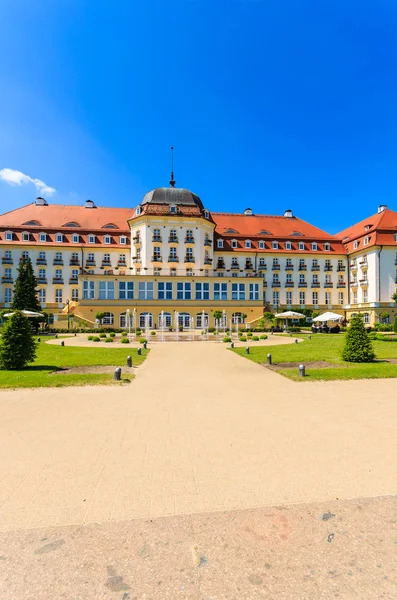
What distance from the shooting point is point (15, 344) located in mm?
12766

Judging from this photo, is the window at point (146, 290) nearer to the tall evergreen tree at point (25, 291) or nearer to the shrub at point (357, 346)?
the tall evergreen tree at point (25, 291)

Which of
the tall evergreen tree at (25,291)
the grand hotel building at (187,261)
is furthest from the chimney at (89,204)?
the tall evergreen tree at (25,291)

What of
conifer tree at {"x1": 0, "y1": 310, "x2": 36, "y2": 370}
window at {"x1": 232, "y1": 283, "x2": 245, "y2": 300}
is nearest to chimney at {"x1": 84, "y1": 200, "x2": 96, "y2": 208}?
window at {"x1": 232, "y1": 283, "x2": 245, "y2": 300}

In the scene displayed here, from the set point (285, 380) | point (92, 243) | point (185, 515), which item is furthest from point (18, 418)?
point (92, 243)

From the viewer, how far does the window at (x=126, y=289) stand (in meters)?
43.9

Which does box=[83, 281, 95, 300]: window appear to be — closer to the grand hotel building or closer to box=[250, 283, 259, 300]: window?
the grand hotel building

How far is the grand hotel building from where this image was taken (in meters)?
44.2

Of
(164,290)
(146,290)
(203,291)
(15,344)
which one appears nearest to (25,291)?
(146,290)

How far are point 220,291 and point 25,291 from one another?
2749cm

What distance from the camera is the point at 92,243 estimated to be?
50.8m

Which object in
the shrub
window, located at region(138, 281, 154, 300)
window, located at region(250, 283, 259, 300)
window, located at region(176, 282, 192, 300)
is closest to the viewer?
the shrub

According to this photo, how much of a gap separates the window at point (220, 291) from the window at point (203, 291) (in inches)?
47.4

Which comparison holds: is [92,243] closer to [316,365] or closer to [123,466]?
[316,365]

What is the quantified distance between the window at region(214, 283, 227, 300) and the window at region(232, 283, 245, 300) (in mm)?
1391
